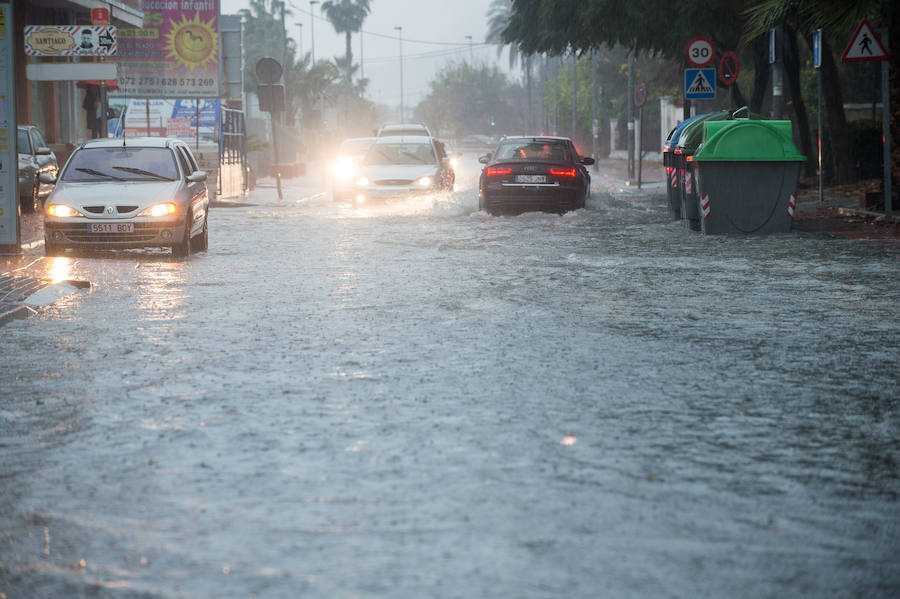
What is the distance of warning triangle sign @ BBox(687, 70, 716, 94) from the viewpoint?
27.7 metres

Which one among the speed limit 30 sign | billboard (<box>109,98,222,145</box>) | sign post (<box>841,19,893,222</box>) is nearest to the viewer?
sign post (<box>841,19,893,222</box>)

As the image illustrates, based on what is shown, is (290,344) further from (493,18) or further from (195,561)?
(493,18)

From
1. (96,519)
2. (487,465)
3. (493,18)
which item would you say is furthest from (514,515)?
(493,18)

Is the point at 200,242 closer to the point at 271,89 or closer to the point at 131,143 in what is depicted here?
the point at 131,143

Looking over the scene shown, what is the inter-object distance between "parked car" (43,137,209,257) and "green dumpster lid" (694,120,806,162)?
23.4 ft

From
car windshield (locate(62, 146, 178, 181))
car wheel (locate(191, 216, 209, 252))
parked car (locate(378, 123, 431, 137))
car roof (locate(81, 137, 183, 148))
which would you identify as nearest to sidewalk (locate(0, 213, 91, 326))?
car windshield (locate(62, 146, 178, 181))

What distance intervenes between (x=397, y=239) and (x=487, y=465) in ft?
43.2

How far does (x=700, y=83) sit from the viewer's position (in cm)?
2781

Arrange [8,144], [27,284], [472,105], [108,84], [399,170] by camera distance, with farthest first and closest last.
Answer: [472,105] → [108,84] → [399,170] → [8,144] → [27,284]

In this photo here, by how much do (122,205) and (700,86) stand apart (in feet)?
49.1

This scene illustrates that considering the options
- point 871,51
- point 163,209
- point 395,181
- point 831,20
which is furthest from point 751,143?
point 395,181

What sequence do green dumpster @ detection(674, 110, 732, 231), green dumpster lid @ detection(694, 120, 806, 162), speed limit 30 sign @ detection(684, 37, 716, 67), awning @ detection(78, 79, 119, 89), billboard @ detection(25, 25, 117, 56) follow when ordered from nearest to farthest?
green dumpster lid @ detection(694, 120, 806, 162) < green dumpster @ detection(674, 110, 732, 231) < billboard @ detection(25, 25, 117, 56) < speed limit 30 sign @ detection(684, 37, 716, 67) < awning @ detection(78, 79, 119, 89)

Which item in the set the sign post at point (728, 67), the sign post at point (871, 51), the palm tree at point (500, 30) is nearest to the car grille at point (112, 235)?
the sign post at point (871, 51)

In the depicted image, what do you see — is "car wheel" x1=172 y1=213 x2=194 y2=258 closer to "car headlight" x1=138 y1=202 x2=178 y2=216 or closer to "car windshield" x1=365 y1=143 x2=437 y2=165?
"car headlight" x1=138 y1=202 x2=178 y2=216
